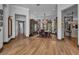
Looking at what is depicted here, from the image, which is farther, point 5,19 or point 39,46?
point 39,46

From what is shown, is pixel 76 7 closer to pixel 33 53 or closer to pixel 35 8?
pixel 35 8

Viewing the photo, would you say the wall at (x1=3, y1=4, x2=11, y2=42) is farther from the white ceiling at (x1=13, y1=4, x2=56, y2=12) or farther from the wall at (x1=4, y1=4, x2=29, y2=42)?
the white ceiling at (x1=13, y1=4, x2=56, y2=12)

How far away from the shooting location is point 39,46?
2811mm

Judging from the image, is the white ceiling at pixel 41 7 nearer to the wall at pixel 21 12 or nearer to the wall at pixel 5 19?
the wall at pixel 21 12

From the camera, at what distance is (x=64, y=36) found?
2842 mm

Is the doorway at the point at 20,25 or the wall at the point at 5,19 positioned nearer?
the wall at the point at 5,19

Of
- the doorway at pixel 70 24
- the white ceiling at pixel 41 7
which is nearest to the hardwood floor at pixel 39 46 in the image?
the doorway at pixel 70 24

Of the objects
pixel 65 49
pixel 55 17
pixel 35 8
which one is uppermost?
pixel 35 8

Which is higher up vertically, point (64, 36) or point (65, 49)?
point (64, 36)

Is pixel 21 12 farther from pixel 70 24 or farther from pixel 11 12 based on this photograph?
pixel 70 24

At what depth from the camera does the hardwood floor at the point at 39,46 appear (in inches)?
107

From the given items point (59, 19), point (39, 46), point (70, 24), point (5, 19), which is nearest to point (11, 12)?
point (5, 19)
